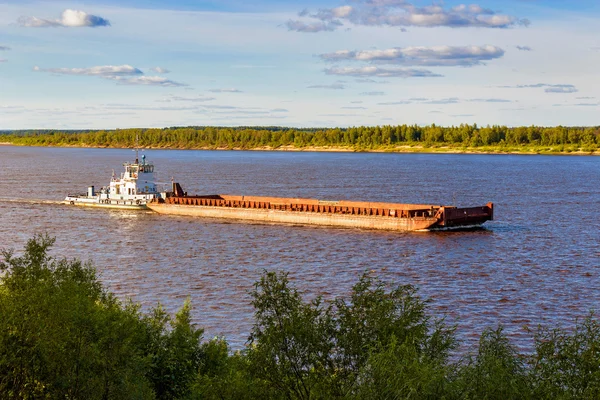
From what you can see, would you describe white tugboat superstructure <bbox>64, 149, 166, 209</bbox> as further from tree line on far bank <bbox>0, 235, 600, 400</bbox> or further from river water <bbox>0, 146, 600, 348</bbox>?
tree line on far bank <bbox>0, 235, 600, 400</bbox>

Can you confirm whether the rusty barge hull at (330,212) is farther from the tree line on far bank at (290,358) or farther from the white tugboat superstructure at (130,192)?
the tree line on far bank at (290,358)

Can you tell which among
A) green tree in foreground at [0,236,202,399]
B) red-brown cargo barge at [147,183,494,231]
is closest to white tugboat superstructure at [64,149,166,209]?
red-brown cargo barge at [147,183,494,231]

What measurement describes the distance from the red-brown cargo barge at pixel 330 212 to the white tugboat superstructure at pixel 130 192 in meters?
2.96

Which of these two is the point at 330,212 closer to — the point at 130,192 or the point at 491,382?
the point at 130,192

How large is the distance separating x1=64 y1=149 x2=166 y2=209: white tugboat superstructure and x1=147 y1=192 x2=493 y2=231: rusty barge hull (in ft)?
9.82

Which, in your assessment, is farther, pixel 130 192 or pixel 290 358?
pixel 130 192

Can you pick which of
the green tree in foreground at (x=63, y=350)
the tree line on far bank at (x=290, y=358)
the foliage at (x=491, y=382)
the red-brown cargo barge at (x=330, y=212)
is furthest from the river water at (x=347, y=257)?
the foliage at (x=491, y=382)

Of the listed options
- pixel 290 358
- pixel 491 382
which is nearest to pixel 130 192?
pixel 290 358

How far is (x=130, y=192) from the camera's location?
9562 centimetres

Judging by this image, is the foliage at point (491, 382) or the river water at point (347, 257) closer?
the foliage at point (491, 382)

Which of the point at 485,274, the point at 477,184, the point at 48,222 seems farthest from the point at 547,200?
the point at 48,222

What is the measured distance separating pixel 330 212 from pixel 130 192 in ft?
99.7

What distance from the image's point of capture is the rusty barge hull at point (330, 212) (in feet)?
242

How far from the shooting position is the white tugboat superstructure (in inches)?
3701
